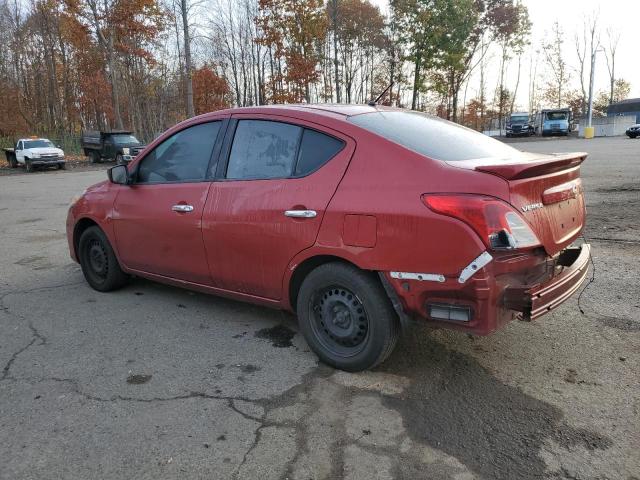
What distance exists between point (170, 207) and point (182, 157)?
442mm

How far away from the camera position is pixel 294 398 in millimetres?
2994

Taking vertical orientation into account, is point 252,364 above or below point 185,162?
below

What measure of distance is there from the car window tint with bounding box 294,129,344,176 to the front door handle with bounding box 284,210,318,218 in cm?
27

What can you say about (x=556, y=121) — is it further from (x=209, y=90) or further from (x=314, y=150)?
(x=314, y=150)

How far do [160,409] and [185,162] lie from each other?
2.10 metres

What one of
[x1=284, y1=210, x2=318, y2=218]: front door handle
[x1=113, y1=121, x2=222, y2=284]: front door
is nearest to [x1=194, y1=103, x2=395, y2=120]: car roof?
[x1=113, y1=121, x2=222, y2=284]: front door

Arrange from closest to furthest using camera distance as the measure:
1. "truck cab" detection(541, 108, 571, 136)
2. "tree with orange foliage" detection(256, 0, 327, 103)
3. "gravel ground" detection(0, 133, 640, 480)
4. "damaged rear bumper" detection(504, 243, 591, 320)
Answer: "gravel ground" detection(0, 133, 640, 480)
"damaged rear bumper" detection(504, 243, 591, 320)
"tree with orange foliage" detection(256, 0, 327, 103)
"truck cab" detection(541, 108, 571, 136)

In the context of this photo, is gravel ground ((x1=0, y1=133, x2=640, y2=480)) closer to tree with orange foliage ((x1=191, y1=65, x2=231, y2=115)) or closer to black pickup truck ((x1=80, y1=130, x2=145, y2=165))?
black pickup truck ((x1=80, y1=130, x2=145, y2=165))

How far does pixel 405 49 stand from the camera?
41.7m

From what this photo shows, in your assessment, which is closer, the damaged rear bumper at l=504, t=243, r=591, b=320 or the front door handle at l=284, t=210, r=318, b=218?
the damaged rear bumper at l=504, t=243, r=591, b=320

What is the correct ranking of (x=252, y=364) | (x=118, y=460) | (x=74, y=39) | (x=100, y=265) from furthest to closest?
(x=74, y=39)
(x=100, y=265)
(x=252, y=364)
(x=118, y=460)

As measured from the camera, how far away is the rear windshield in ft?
10.4

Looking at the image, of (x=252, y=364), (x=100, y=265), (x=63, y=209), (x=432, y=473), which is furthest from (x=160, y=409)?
(x=63, y=209)

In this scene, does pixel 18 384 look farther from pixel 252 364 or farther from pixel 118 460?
pixel 252 364
